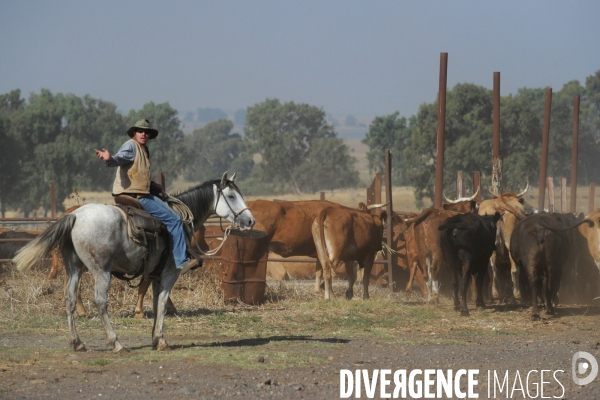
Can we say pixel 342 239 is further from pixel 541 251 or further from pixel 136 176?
pixel 136 176

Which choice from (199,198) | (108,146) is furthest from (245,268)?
(108,146)

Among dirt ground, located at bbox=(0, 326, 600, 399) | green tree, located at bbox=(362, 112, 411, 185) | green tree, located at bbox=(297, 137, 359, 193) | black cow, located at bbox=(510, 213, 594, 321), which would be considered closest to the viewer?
dirt ground, located at bbox=(0, 326, 600, 399)

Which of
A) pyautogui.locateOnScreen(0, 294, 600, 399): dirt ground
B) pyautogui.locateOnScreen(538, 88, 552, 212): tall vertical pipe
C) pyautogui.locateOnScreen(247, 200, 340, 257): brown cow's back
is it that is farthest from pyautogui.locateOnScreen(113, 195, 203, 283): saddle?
pyautogui.locateOnScreen(538, 88, 552, 212): tall vertical pipe

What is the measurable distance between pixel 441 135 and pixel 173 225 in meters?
12.5

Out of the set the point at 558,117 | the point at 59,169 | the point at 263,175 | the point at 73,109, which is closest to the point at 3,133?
the point at 59,169

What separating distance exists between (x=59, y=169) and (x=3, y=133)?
15.2 ft

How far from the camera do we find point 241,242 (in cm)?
1579

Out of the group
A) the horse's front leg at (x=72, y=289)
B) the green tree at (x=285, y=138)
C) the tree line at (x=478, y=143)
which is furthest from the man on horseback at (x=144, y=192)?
the green tree at (x=285, y=138)

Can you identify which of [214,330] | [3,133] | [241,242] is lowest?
[214,330]

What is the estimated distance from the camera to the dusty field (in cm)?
850

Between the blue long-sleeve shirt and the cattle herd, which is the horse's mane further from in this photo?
the cattle herd

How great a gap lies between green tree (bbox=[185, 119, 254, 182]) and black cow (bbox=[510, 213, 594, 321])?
10232 centimetres

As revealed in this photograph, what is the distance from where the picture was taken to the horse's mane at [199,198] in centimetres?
1152

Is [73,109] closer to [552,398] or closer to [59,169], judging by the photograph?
[59,169]
